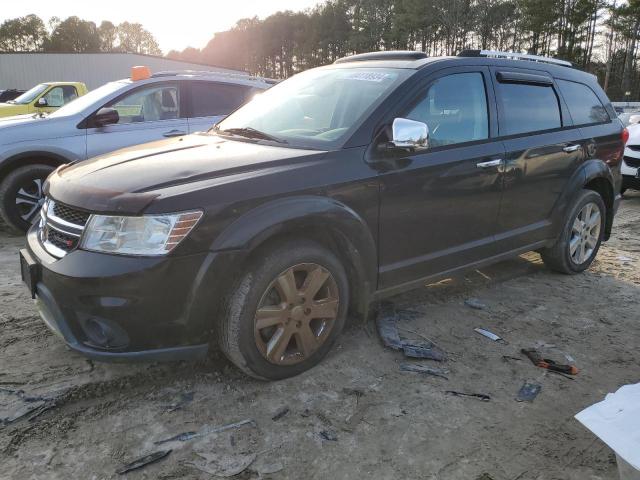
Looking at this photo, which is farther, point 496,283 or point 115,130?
point 115,130

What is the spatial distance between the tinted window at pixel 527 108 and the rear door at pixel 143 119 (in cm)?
350

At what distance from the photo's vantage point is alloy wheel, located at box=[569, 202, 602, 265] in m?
4.61

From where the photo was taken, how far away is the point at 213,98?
6.48 metres

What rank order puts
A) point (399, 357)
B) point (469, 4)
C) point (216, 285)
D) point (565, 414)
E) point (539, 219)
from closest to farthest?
point (216, 285) → point (565, 414) → point (399, 357) → point (539, 219) → point (469, 4)

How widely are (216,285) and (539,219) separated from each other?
286 centimetres

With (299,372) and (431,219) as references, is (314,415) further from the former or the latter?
(431,219)

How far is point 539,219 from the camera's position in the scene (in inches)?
164

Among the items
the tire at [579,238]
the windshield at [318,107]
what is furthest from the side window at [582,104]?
the windshield at [318,107]

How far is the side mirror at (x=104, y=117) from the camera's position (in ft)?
18.6

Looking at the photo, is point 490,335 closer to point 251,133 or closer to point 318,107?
point 318,107

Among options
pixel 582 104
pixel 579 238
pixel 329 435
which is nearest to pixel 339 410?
pixel 329 435

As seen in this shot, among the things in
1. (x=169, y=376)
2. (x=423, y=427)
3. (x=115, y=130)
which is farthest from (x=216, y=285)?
(x=115, y=130)

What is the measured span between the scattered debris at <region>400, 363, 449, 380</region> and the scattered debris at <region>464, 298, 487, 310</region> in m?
1.07

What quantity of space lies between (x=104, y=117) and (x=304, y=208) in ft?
13.0
